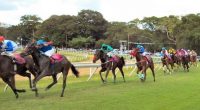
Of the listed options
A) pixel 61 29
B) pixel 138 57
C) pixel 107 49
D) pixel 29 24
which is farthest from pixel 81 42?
pixel 107 49

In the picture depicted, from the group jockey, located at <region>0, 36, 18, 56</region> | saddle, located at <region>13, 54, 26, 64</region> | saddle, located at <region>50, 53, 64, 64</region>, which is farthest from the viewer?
saddle, located at <region>50, 53, 64, 64</region>

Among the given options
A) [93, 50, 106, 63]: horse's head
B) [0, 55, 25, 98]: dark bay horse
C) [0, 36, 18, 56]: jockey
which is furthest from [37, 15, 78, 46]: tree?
[0, 55, 25, 98]: dark bay horse

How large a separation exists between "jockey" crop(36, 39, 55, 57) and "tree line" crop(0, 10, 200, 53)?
246ft

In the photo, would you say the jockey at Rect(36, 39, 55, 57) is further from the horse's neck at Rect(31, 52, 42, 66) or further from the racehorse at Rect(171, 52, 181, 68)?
the racehorse at Rect(171, 52, 181, 68)

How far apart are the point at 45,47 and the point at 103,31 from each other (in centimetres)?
10285

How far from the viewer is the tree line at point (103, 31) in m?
97.8

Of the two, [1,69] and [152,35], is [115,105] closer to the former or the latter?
[1,69]

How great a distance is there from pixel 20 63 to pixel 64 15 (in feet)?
341

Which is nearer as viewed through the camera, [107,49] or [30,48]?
[30,48]

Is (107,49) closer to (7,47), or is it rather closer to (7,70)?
(7,47)

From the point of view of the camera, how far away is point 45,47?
14.8 meters

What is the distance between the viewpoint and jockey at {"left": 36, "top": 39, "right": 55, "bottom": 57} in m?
14.5

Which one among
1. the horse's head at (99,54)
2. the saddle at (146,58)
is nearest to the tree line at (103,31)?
the saddle at (146,58)

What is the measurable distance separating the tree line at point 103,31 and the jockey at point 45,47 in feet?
246
